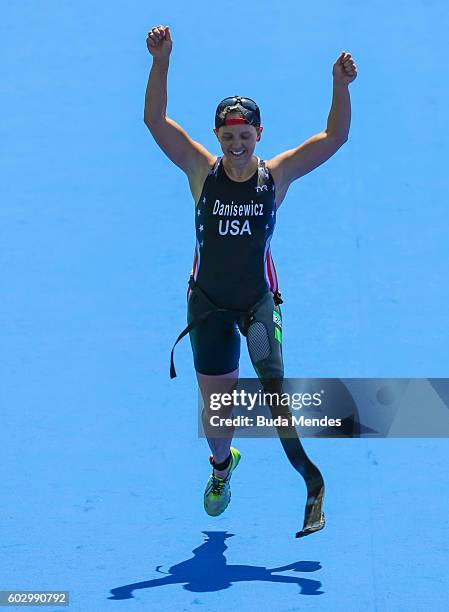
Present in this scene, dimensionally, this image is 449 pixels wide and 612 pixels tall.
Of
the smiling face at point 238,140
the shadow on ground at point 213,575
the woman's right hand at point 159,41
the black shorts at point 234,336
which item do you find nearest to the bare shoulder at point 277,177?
the smiling face at point 238,140

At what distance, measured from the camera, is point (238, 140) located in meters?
6.26

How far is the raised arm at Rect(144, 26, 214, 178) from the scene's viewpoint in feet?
20.7

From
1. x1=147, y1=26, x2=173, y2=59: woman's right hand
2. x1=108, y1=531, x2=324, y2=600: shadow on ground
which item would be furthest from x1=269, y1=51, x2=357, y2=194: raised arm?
x1=108, y1=531, x2=324, y2=600: shadow on ground

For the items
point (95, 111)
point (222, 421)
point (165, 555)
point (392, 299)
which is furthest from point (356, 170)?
point (165, 555)

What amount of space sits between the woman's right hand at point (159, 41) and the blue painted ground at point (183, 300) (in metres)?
2.36

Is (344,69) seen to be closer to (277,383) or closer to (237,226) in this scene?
(237,226)

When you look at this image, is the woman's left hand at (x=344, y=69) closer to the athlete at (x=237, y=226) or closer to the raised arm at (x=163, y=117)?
the athlete at (x=237, y=226)

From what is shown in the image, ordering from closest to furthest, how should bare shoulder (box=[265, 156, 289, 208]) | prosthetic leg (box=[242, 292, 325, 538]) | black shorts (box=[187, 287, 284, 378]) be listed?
1. prosthetic leg (box=[242, 292, 325, 538])
2. black shorts (box=[187, 287, 284, 378])
3. bare shoulder (box=[265, 156, 289, 208])

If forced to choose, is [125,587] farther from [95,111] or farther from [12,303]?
[95,111]

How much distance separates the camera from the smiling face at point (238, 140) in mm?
6258

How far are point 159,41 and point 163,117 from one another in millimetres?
392

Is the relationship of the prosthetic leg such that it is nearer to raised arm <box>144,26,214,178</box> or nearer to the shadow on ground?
the shadow on ground

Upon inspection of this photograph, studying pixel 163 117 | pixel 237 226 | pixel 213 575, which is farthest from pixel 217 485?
pixel 163 117

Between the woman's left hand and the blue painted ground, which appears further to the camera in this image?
the blue painted ground
